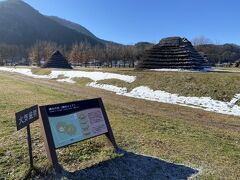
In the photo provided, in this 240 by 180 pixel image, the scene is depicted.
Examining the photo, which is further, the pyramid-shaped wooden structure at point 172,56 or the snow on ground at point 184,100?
the pyramid-shaped wooden structure at point 172,56

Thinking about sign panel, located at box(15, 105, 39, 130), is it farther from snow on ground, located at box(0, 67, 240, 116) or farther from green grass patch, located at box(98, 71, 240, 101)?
green grass patch, located at box(98, 71, 240, 101)

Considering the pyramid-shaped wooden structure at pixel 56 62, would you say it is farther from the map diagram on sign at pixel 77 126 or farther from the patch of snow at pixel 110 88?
the map diagram on sign at pixel 77 126

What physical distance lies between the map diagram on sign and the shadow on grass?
0.88m

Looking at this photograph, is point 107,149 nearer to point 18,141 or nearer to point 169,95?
point 18,141

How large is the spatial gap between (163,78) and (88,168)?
2010cm

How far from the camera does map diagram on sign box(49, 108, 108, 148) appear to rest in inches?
301

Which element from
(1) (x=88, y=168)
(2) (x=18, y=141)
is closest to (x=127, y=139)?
(1) (x=88, y=168)

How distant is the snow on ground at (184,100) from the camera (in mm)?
18344

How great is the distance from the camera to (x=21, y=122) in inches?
288

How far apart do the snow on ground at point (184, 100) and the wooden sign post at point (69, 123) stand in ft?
38.0

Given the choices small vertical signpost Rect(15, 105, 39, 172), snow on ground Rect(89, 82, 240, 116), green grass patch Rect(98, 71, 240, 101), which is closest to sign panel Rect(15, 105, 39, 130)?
small vertical signpost Rect(15, 105, 39, 172)

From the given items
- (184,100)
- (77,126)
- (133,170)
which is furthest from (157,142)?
(184,100)

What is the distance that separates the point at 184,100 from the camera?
70.1ft

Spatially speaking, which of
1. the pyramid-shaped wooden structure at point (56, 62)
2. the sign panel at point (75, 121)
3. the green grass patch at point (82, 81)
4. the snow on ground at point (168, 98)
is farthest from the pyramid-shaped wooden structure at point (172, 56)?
the sign panel at point (75, 121)
